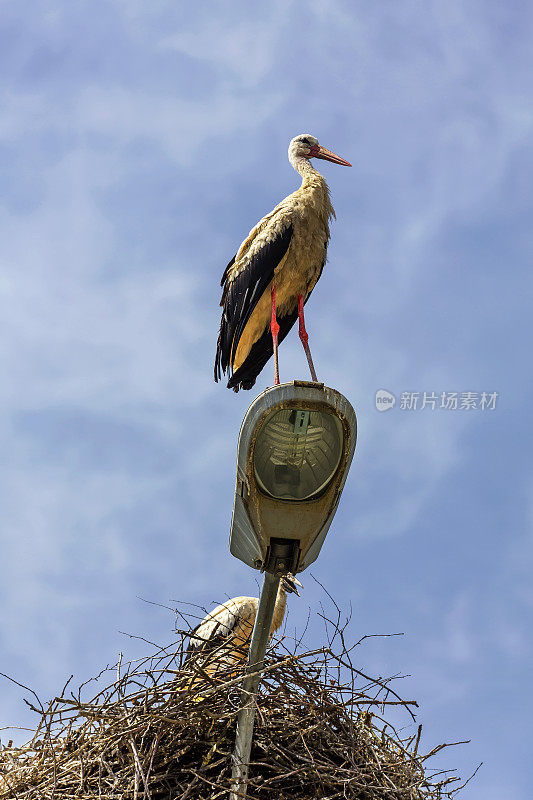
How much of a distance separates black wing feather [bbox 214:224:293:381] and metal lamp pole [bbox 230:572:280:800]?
3083mm

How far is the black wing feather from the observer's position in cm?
612

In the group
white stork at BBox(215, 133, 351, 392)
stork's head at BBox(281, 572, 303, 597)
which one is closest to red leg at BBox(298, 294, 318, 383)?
white stork at BBox(215, 133, 351, 392)

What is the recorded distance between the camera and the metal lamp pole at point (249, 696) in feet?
11.2

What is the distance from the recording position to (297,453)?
10.2ft

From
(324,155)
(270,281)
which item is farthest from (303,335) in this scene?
(324,155)

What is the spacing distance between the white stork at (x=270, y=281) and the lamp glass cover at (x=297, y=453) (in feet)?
9.47

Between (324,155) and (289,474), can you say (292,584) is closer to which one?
(289,474)

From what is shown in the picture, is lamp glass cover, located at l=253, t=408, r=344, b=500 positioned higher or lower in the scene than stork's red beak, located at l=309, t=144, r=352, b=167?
lower

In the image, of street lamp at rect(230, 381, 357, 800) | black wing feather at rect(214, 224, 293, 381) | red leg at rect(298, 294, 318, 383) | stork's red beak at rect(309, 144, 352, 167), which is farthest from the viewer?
stork's red beak at rect(309, 144, 352, 167)

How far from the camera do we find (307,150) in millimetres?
7508

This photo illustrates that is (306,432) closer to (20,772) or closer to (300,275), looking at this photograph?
(20,772)

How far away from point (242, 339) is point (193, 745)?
3.28m

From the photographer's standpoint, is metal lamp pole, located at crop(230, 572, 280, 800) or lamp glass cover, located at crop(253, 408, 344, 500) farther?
metal lamp pole, located at crop(230, 572, 280, 800)

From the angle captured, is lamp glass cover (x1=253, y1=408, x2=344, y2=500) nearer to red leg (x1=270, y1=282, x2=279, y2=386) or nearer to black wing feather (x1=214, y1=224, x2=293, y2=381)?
red leg (x1=270, y1=282, x2=279, y2=386)
